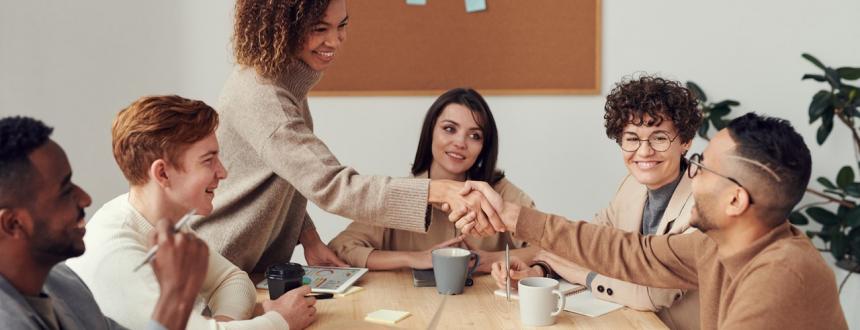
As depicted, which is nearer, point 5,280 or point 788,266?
point 5,280

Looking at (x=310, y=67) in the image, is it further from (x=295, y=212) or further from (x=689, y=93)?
(x=689, y=93)

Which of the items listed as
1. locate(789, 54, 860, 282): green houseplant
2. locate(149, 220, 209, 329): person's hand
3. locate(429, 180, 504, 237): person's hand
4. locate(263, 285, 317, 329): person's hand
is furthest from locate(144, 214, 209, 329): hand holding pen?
locate(789, 54, 860, 282): green houseplant

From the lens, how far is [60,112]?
341 centimetres

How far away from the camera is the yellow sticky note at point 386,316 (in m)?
1.66

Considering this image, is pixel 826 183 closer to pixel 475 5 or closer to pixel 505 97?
pixel 505 97

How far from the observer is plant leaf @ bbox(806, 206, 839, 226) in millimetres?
3201

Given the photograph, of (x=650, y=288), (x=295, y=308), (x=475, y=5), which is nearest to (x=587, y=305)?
(x=650, y=288)

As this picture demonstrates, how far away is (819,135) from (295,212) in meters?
2.11

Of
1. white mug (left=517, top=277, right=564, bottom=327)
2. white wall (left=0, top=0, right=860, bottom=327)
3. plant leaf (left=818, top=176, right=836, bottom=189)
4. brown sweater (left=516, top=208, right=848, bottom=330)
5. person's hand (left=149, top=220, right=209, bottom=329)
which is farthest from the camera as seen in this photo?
white wall (left=0, top=0, right=860, bottom=327)

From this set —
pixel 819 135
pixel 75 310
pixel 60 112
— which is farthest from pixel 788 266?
pixel 60 112

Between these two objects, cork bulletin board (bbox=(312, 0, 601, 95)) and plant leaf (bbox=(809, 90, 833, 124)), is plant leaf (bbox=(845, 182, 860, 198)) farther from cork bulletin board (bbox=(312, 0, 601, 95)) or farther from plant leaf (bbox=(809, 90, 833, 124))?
cork bulletin board (bbox=(312, 0, 601, 95))

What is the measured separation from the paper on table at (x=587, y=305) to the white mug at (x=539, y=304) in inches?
3.0

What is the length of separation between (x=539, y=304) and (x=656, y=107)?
82 cm

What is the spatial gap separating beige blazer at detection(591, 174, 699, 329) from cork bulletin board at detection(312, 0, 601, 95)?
1.33 meters
